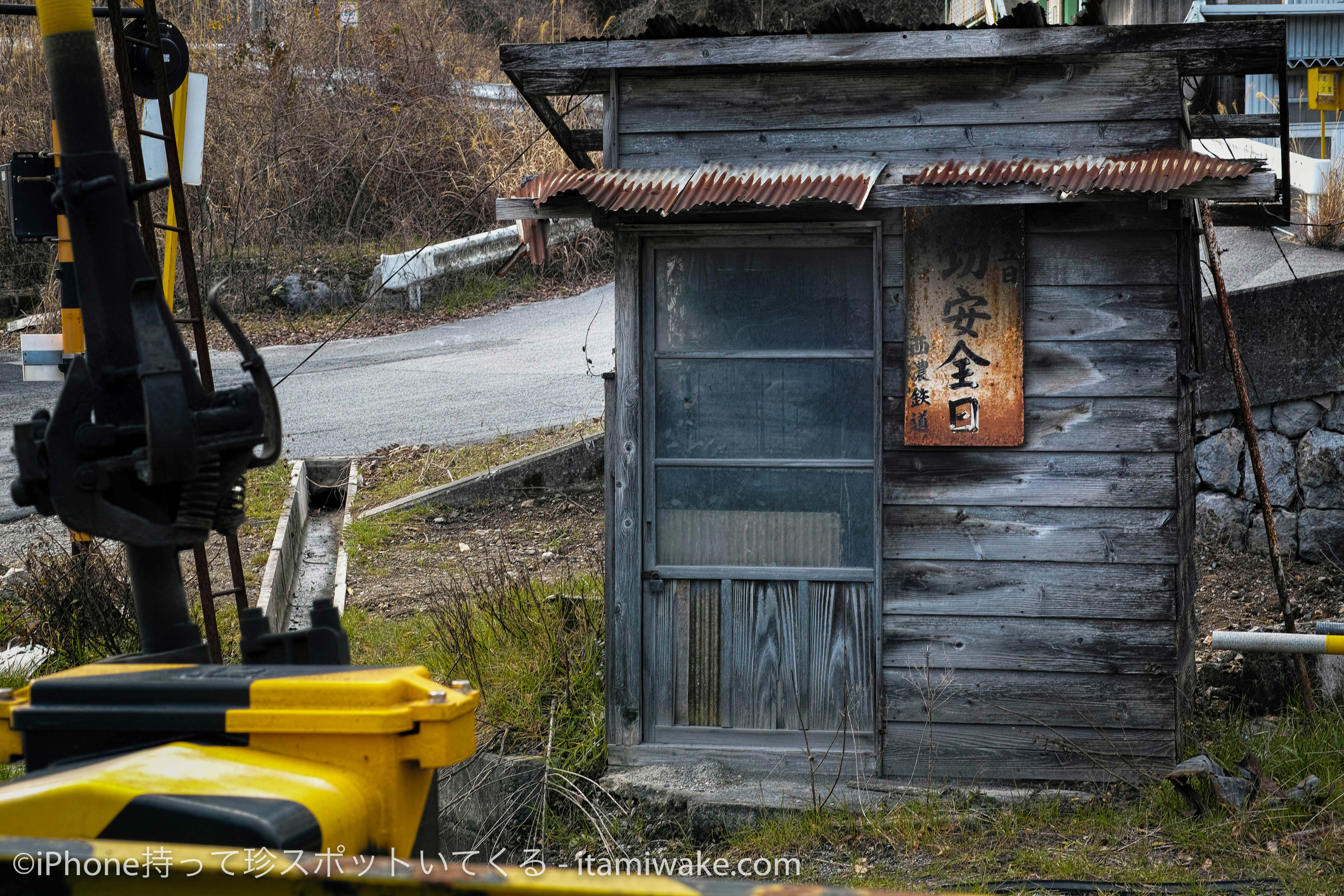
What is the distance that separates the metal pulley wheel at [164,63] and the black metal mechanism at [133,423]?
359 cm

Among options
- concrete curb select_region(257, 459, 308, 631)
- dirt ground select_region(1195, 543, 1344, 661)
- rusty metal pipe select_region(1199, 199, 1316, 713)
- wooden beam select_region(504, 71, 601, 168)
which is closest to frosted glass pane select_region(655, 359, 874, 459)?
wooden beam select_region(504, 71, 601, 168)

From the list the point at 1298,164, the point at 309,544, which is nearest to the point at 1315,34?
the point at 1298,164

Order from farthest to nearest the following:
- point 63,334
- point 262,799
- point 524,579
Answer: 1. point 524,579
2. point 63,334
3. point 262,799

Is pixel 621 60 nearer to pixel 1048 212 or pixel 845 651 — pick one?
pixel 1048 212

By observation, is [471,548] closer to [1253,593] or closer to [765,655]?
[765,655]

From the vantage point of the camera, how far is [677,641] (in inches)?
213

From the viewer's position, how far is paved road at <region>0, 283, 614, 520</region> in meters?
10.8

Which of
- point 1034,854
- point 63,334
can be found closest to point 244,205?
point 63,334

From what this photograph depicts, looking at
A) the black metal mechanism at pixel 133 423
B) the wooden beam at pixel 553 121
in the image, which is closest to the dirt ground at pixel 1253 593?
the wooden beam at pixel 553 121

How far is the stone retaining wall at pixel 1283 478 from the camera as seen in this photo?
7.96 m

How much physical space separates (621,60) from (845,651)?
310 cm

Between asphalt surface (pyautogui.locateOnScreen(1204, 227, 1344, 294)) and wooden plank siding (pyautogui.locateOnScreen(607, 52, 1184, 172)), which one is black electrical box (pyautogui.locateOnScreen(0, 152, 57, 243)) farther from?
asphalt surface (pyautogui.locateOnScreen(1204, 227, 1344, 294))

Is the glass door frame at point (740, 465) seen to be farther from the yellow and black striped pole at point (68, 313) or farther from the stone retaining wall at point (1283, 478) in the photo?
the stone retaining wall at point (1283, 478)

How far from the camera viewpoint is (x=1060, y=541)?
5.11m
